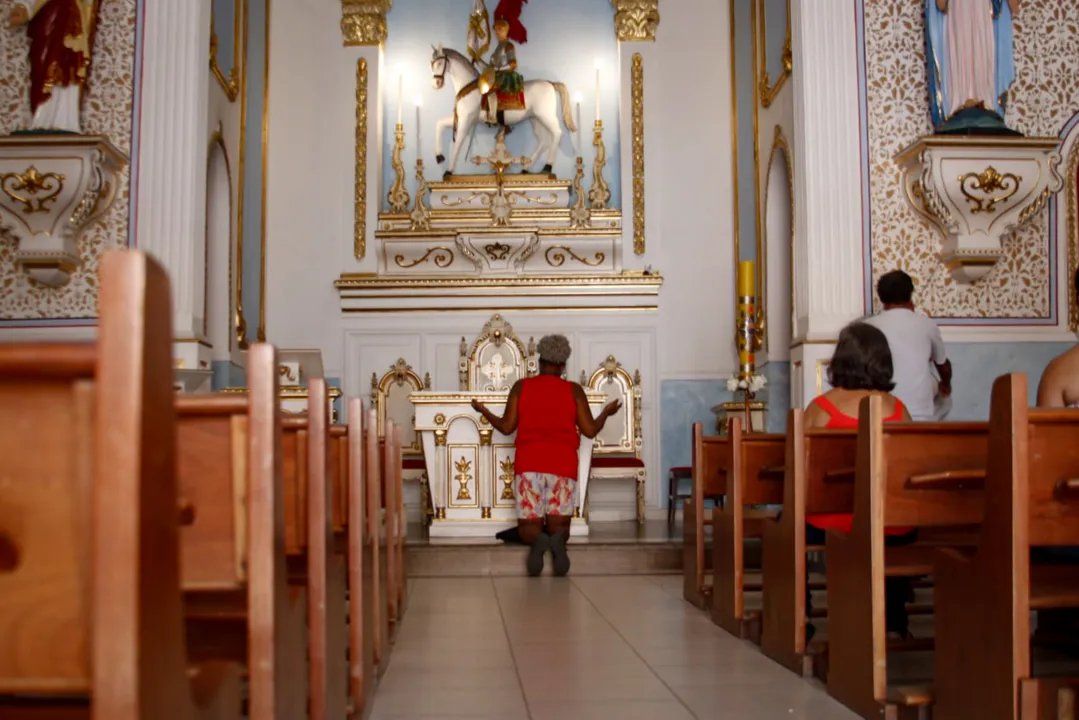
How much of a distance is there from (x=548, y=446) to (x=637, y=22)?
4827 mm

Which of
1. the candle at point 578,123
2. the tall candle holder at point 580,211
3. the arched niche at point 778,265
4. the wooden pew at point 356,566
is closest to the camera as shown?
the wooden pew at point 356,566

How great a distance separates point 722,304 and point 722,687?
241 inches

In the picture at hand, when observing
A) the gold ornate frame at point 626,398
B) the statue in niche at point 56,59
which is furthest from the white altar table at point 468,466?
the statue in niche at point 56,59

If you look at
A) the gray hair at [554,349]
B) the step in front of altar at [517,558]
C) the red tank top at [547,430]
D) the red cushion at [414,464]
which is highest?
the gray hair at [554,349]

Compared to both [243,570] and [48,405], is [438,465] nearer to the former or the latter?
[243,570]

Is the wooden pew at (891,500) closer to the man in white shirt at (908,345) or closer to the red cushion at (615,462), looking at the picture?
the man in white shirt at (908,345)

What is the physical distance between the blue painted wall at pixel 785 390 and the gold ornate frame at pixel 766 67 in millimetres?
2156

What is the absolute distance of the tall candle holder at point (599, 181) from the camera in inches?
371

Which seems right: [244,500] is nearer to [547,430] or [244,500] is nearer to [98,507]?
[98,507]

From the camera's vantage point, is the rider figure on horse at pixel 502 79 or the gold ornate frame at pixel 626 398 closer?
the gold ornate frame at pixel 626 398

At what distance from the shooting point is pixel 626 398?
9109 millimetres

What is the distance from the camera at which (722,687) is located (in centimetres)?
343

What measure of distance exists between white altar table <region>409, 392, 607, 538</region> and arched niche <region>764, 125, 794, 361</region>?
243 cm

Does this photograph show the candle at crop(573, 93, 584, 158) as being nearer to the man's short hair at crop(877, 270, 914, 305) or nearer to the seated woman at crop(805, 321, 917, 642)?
the man's short hair at crop(877, 270, 914, 305)
